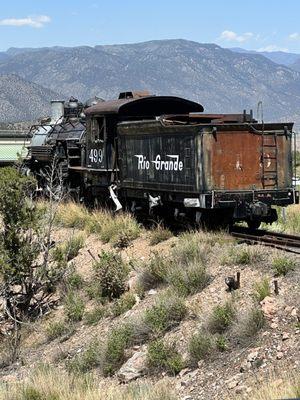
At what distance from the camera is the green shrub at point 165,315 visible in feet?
37.4

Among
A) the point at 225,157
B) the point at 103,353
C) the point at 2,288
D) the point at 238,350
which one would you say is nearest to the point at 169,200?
the point at 225,157

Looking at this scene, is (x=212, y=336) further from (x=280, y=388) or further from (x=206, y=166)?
(x=206, y=166)

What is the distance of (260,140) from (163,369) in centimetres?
615

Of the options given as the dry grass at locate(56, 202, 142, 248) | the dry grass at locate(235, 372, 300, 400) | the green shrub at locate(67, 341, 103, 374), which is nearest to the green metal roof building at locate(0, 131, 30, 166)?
the dry grass at locate(56, 202, 142, 248)

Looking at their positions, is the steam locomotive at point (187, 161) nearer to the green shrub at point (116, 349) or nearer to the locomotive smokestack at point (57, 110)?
the green shrub at point (116, 349)

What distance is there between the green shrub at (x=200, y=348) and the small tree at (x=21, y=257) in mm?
5431

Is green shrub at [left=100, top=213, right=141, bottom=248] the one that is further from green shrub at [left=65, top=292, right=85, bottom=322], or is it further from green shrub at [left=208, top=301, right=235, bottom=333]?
green shrub at [left=208, top=301, right=235, bottom=333]

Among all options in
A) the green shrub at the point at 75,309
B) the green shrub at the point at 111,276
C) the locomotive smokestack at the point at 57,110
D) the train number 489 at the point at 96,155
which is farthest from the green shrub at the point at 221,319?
the locomotive smokestack at the point at 57,110

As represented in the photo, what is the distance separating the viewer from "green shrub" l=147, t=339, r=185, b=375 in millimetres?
10344

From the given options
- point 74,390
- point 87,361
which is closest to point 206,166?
point 87,361

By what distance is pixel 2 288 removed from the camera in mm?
15172

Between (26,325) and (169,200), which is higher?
(169,200)

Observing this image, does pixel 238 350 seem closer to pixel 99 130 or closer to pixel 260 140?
pixel 260 140

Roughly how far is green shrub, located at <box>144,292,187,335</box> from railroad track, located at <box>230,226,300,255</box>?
218 cm
